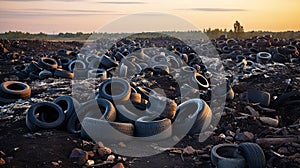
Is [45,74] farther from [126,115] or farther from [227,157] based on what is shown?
[227,157]

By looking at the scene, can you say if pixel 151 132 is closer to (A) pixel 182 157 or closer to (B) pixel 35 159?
(A) pixel 182 157

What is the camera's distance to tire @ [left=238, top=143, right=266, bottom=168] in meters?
5.93

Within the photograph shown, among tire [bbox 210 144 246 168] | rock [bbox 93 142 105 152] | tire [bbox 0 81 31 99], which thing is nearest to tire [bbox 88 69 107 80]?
tire [bbox 0 81 31 99]

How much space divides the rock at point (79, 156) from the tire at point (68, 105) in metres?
2.12

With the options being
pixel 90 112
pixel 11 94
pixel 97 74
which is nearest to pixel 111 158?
pixel 90 112

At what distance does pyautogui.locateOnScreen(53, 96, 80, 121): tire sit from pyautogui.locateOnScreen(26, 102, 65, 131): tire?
201 millimetres

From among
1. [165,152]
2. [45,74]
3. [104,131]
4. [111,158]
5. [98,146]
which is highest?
[45,74]

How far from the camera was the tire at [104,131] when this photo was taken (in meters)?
7.21

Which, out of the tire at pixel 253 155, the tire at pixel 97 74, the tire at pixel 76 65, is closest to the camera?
the tire at pixel 253 155

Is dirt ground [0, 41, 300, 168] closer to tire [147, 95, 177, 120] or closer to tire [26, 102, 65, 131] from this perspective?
tire [26, 102, 65, 131]

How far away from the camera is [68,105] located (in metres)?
8.80

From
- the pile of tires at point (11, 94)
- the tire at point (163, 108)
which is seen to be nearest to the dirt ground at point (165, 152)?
the pile of tires at point (11, 94)

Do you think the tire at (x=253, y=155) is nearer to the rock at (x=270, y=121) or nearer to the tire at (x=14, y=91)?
the rock at (x=270, y=121)

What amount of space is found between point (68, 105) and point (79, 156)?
272 cm
